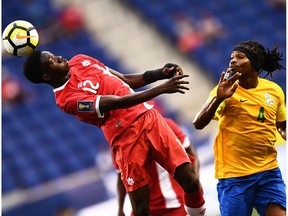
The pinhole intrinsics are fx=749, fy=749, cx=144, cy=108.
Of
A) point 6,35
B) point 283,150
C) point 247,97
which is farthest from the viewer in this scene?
point 283,150

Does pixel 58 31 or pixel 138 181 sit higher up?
pixel 58 31

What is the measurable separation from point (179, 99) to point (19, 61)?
10.6ft

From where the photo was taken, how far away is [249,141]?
19.7 ft

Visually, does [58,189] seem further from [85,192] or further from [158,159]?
[158,159]

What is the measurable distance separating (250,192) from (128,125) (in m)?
1.16

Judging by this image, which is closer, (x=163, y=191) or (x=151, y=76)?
Result: (x=151, y=76)

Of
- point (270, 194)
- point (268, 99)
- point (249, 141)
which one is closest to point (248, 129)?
point (249, 141)

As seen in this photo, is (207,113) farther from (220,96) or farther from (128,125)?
(128,125)

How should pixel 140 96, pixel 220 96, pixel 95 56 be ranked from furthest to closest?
pixel 95 56 < pixel 140 96 < pixel 220 96

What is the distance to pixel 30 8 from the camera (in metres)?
15.2

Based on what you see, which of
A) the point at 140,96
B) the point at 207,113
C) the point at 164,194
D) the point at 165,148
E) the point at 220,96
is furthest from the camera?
the point at 164,194

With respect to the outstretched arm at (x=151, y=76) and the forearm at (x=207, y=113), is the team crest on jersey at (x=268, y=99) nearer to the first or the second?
the forearm at (x=207, y=113)

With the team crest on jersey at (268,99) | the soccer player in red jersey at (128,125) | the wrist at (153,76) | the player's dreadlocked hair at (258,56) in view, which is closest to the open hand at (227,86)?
the player's dreadlocked hair at (258,56)

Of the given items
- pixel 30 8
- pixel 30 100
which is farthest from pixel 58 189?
pixel 30 8
